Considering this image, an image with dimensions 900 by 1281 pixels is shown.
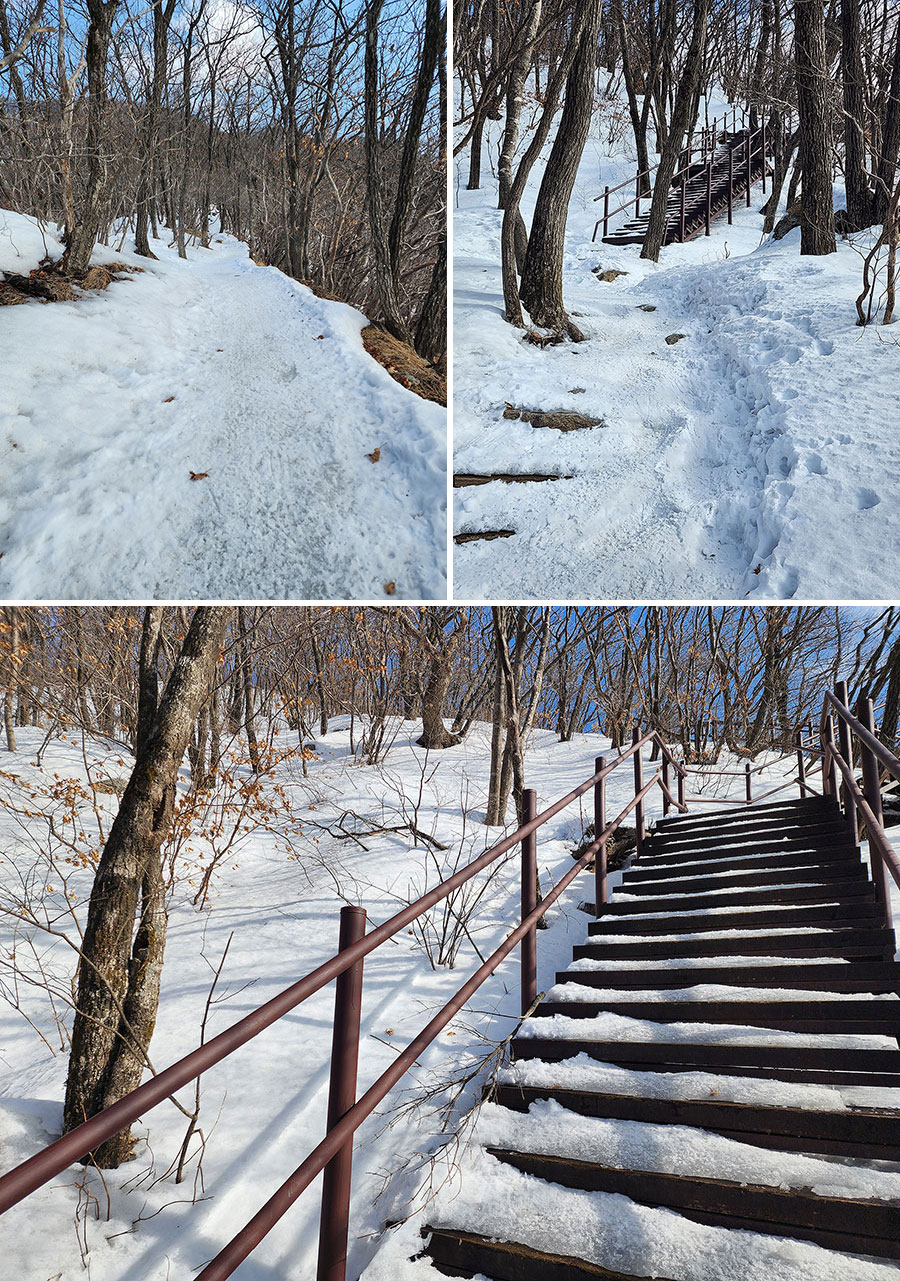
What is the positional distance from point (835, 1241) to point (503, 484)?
14.3 ft

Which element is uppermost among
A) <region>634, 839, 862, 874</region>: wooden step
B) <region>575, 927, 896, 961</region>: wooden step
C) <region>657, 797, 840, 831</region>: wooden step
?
<region>575, 927, 896, 961</region>: wooden step

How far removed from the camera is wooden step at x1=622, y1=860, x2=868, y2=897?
3.93 meters

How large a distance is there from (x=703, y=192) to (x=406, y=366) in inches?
614

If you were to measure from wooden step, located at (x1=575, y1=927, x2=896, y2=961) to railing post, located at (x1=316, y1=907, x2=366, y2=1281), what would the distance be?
82.7 inches

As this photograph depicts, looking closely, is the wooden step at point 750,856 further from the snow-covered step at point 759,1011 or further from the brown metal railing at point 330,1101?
the brown metal railing at point 330,1101

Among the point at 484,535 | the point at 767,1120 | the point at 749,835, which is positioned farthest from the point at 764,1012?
the point at 484,535

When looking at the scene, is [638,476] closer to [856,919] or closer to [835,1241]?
[856,919]

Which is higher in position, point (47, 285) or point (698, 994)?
point (47, 285)

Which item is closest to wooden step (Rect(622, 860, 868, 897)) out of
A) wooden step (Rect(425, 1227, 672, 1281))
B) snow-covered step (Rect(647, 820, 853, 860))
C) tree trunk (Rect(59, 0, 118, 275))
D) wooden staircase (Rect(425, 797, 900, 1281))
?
wooden staircase (Rect(425, 797, 900, 1281))

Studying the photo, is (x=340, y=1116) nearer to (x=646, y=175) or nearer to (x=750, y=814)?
(x=750, y=814)

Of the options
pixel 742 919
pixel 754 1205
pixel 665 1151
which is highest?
pixel 754 1205

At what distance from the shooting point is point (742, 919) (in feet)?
11.8

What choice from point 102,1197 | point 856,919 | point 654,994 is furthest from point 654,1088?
point 102,1197

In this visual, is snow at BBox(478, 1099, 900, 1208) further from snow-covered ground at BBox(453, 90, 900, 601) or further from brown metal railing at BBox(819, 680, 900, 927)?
snow-covered ground at BBox(453, 90, 900, 601)
